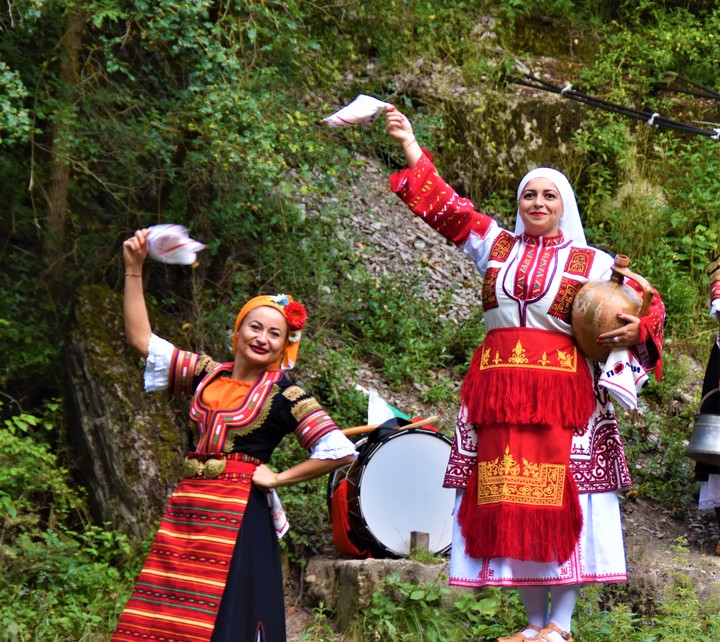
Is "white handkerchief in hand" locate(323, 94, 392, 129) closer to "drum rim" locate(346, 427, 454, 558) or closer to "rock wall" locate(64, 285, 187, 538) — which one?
"drum rim" locate(346, 427, 454, 558)

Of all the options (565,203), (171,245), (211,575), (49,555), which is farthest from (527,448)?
(49,555)

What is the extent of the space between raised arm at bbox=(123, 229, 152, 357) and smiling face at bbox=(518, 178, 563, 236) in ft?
5.27

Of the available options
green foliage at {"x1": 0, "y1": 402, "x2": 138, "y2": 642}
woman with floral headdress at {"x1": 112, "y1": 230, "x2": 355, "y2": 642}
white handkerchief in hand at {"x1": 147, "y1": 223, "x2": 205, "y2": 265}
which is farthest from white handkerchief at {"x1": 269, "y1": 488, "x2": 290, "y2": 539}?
green foliage at {"x1": 0, "y1": 402, "x2": 138, "y2": 642}

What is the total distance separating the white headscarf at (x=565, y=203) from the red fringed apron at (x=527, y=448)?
484 millimetres

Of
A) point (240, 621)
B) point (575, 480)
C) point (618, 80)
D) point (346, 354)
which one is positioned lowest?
point (240, 621)

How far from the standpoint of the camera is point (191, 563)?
12.4 feet

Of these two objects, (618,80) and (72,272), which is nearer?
(72,272)

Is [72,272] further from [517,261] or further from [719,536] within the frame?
[719,536]

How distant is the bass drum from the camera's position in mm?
5656

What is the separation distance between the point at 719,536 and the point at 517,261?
2.58m

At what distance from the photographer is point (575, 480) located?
→ 440 centimetres

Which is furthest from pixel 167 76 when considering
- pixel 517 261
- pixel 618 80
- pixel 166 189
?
pixel 618 80

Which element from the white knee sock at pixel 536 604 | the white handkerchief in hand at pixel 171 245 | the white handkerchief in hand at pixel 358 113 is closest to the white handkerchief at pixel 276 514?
the white handkerchief in hand at pixel 171 245

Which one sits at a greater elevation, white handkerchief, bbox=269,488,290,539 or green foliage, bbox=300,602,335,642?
white handkerchief, bbox=269,488,290,539
